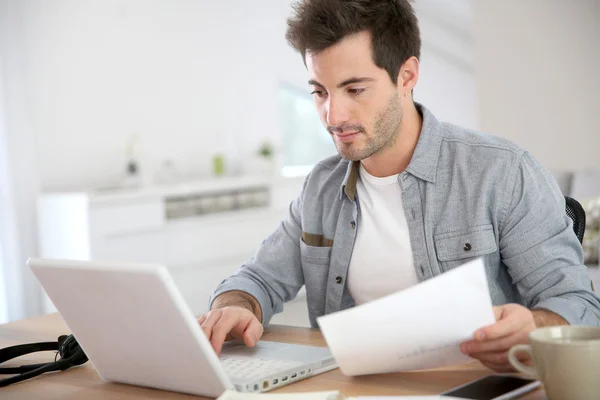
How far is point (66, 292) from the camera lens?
1297 millimetres

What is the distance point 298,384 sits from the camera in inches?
49.5

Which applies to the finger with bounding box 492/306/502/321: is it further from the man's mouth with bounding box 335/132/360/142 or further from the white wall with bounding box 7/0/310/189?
the white wall with bounding box 7/0/310/189

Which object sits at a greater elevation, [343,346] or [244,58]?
[244,58]

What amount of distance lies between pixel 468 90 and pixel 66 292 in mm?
5058

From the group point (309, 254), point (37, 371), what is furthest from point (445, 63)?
point (37, 371)

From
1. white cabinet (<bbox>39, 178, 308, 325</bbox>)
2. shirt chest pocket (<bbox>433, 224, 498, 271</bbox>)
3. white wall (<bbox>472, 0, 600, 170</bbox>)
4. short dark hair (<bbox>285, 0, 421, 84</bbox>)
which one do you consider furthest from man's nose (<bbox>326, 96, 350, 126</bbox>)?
white wall (<bbox>472, 0, 600, 170</bbox>)

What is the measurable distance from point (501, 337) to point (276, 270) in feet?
2.52

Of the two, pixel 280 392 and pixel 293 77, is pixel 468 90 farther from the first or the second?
pixel 280 392

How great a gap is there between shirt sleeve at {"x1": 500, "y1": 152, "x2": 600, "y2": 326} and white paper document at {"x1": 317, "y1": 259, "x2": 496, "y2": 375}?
311 millimetres

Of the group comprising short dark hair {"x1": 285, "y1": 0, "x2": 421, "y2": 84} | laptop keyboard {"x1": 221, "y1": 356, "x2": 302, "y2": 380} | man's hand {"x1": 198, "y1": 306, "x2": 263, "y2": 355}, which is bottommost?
laptop keyboard {"x1": 221, "y1": 356, "x2": 302, "y2": 380}

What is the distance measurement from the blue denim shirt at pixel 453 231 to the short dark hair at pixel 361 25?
18 centimetres

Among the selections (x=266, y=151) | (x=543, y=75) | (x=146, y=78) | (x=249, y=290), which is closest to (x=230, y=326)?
(x=249, y=290)

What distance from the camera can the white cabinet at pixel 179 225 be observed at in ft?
14.8

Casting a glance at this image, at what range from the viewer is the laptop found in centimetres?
115
